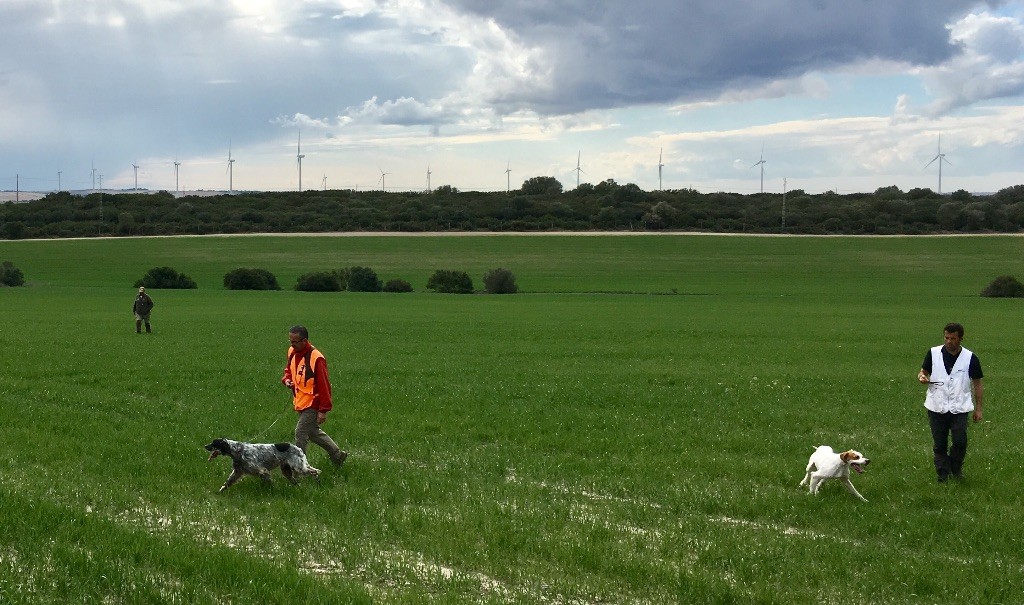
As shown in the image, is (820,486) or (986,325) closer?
(820,486)

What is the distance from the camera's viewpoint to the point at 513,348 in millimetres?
35500

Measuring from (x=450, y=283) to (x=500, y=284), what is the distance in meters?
4.97

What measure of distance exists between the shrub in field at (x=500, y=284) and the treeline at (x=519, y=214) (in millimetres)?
60766

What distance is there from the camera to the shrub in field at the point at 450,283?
90.8m

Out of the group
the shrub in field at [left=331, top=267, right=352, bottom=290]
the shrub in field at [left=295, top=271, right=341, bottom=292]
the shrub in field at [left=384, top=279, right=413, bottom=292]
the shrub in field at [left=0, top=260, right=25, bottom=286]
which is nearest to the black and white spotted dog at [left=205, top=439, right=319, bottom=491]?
the shrub in field at [left=384, top=279, right=413, bottom=292]

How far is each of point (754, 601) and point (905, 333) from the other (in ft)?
126

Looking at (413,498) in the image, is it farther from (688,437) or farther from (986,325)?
(986,325)

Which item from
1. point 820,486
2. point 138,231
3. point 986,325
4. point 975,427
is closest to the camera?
point 820,486

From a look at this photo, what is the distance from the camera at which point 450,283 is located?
3600 inches

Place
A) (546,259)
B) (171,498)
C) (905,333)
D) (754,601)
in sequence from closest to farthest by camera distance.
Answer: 1. (754,601)
2. (171,498)
3. (905,333)
4. (546,259)

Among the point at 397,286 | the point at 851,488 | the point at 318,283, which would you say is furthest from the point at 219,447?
the point at 318,283

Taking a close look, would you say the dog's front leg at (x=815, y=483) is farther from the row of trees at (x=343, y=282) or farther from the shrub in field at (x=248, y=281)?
the shrub in field at (x=248, y=281)

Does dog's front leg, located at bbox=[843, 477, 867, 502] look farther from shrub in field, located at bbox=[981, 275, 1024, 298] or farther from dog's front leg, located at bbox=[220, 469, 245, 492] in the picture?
shrub in field, located at bbox=[981, 275, 1024, 298]

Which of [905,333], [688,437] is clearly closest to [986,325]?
[905,333]
